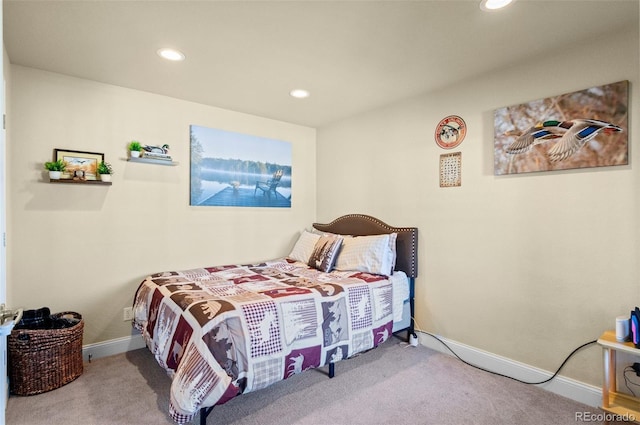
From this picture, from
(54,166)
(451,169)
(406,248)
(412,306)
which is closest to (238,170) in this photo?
(54,166)

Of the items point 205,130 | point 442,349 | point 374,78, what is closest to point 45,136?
point 205,130

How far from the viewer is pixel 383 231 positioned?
345 cm

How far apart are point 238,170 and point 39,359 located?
2.29 metres

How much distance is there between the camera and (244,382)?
195 cm

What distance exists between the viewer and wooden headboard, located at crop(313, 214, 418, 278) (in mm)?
3156

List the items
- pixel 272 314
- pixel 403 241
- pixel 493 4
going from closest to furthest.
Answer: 1. pixel 493 4
2. pixel 272 314
3. pixel 403 241

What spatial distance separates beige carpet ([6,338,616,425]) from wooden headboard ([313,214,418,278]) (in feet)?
2.95

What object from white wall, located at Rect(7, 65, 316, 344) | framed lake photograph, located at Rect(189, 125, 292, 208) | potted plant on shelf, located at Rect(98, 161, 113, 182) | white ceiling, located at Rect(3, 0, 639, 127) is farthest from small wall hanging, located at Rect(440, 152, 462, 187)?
potted plant on shelf, located at Rect(98, 161, 113, 182)

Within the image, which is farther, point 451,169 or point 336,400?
point 451,169

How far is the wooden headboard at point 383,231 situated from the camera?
3.16 metres

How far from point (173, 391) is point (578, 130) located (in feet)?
9.73

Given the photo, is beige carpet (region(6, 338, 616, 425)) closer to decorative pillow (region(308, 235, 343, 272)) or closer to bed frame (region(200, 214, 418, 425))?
bed frame (region(200, 214, 418, 425))

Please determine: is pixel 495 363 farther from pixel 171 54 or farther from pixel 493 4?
pixel 171 54

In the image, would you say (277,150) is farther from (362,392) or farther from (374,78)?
(362,392)
